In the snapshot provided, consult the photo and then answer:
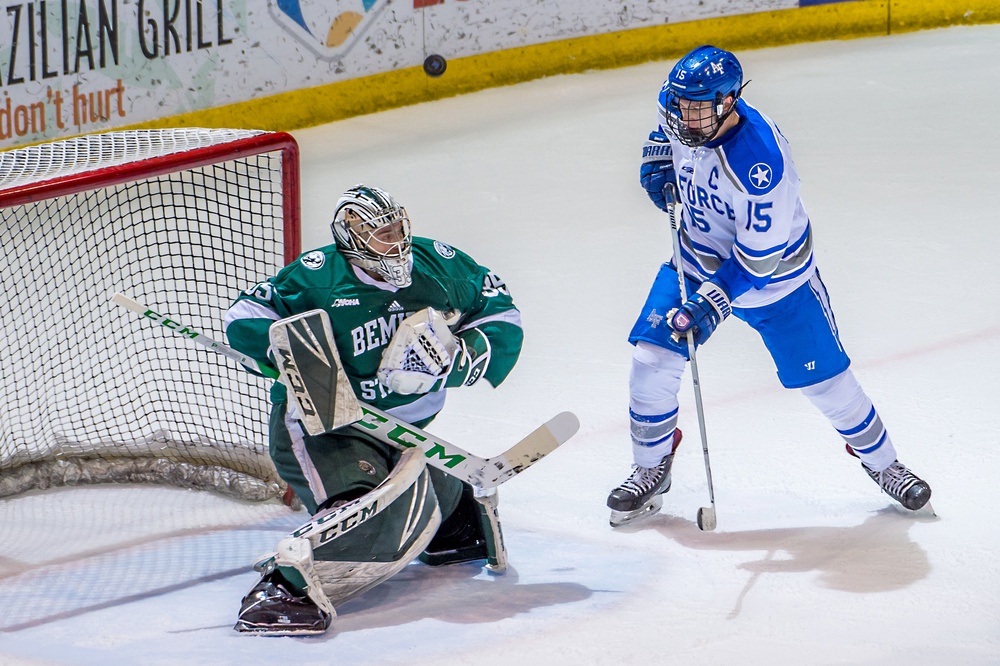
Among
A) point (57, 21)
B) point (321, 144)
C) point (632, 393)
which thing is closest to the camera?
point (632, 393)

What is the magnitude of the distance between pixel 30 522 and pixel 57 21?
282 centimetres

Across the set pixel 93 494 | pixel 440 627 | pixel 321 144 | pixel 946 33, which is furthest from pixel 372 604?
pixel 946 33

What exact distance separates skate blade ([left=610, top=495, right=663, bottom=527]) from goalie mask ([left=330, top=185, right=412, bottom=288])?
892 mm

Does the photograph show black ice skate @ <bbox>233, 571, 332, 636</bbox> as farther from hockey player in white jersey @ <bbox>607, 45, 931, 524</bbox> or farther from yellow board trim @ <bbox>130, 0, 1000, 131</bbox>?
yellow board trim @ <bbox>130, 0, 1000, 131</bbox>

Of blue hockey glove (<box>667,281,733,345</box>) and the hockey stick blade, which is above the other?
blue hockey glove (<box>667,281,733,345</box>)

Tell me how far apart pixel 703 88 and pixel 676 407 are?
81 centimetres

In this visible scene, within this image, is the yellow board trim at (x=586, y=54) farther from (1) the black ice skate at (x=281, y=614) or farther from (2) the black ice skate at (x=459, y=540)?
(1) the black ice skate at (x=281, y=614)

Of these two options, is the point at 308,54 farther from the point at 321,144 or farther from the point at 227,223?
the point at 227,223

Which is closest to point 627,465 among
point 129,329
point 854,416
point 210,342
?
point 854,416

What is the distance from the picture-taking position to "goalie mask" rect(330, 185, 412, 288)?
2711 millimetres

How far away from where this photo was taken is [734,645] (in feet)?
8.45

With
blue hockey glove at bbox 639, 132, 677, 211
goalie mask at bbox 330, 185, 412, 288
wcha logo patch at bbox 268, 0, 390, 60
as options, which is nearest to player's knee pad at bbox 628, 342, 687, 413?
blue hockey glove at bbox 639, 132, 677, 211

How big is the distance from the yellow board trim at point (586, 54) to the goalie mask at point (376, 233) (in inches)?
133

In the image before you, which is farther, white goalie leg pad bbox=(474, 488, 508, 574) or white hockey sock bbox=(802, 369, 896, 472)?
white hockey sock bbox=(802, 369, 896, 472)
